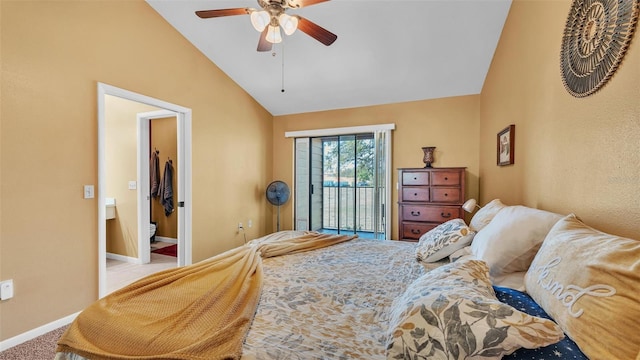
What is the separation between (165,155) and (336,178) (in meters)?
2.97

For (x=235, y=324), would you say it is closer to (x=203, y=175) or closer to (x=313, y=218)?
(x=203, y=175)

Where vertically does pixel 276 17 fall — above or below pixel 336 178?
above

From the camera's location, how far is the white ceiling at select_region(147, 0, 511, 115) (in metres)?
2.64

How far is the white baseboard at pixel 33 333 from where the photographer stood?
1.87 metres

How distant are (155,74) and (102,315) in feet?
8.40

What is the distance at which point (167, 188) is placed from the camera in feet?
14.9

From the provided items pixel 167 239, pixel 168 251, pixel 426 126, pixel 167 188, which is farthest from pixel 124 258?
pixel 426 126

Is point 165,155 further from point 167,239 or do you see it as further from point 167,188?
point 167,239

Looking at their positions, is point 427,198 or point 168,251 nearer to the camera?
point 427,198

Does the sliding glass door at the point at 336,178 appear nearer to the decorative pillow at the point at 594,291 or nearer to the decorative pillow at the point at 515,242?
the decorative pillow at the point at 515,242

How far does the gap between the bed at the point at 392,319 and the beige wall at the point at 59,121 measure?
142 centimetres

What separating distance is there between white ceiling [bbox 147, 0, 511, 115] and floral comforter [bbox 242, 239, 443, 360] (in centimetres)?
225

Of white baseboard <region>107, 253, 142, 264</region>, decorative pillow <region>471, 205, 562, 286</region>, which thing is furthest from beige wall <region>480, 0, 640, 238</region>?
white baseboard <region>107, 253, 142, 264</region>

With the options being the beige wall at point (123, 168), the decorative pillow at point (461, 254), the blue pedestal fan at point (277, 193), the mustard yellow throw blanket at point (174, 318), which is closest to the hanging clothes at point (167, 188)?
the beige wall at point (123, 168)
